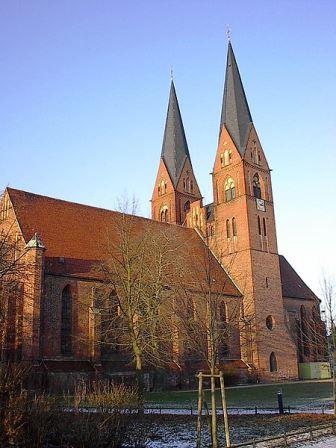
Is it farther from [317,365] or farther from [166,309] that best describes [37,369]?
[317,365]

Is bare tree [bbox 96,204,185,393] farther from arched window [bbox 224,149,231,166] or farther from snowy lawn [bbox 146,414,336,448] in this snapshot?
arched window [bbox 224,149,231,166]

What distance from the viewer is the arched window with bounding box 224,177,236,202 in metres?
44.7

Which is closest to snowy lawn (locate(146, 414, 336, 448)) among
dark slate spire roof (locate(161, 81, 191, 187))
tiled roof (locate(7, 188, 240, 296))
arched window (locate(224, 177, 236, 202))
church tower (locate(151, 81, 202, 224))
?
tiled roof (locate(7, 188, 240, 296))

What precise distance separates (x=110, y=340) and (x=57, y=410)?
70.4 ft

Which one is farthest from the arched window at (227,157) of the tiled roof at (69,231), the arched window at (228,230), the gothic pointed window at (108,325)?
the gothic pointed window at (108,325)

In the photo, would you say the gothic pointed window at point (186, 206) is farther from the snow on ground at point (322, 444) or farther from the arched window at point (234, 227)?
the snow on ground at point (322, 444)

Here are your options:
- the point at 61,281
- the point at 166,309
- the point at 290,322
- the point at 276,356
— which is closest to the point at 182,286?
the point at 166,309

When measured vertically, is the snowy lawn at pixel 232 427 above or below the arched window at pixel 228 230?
below

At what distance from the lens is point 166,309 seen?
30656 millimetres

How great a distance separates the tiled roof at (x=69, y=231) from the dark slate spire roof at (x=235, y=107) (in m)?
12.1

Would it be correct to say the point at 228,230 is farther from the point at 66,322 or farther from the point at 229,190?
the point at 66,322

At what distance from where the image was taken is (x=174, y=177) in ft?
171

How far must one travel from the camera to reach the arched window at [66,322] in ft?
100

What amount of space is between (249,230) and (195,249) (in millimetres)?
5084
